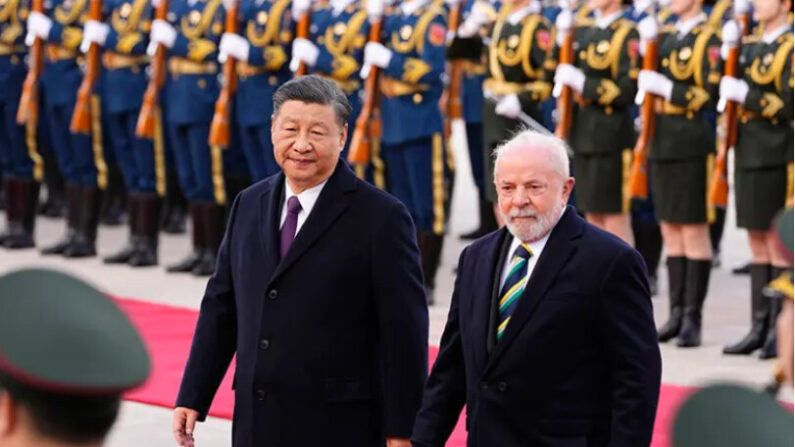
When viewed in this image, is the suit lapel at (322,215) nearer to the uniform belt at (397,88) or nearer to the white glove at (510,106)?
the white glove at (510,106)

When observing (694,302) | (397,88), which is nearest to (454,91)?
(397,88)

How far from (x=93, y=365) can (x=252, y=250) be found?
2.46m

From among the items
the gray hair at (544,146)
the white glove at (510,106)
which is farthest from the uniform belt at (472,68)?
the gray hair at (544,146)

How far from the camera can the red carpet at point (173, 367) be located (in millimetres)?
6617

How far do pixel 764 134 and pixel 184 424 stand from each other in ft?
13.9

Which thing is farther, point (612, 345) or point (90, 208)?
point (90, 208)

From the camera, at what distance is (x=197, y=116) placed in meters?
10.1

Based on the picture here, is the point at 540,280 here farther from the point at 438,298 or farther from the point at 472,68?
the point at 472,68

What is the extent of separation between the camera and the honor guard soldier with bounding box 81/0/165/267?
10.4m

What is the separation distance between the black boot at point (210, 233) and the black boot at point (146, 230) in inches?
16.6

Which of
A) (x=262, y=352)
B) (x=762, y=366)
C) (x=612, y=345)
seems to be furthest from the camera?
(x=762, y=366)

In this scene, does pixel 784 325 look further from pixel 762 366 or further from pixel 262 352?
pixel 762 366

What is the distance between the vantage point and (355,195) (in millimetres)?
4246

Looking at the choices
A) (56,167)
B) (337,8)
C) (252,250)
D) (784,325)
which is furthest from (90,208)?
(784,325)
